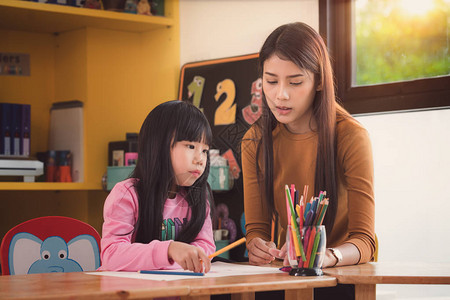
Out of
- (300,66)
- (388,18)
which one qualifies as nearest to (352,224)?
(300,66)

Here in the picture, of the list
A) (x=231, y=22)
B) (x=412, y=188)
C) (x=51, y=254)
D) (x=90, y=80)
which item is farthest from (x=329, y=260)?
(x=90, y=80)

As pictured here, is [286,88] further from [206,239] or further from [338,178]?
[206,239]

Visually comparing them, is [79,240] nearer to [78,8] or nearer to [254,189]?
[254,189]

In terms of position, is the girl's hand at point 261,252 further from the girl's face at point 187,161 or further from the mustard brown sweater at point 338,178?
the girl's face at point 187,161

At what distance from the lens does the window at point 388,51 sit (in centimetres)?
238

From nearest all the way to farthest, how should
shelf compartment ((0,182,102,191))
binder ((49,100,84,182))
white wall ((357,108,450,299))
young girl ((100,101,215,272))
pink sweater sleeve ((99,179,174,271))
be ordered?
pink sweater sleeve ((99,179,174,271))
young girl ((100,101,215,272))
white wall ((357,108,450,299))
shelf compartment ((0,182,102,191))
binder ((49,100,84,182))

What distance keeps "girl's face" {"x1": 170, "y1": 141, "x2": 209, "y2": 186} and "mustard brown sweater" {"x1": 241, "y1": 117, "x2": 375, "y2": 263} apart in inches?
8.1

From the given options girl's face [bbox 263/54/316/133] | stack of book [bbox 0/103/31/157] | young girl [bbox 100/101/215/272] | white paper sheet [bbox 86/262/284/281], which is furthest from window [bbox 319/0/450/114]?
stack of book [bbox 0/103/31/157]

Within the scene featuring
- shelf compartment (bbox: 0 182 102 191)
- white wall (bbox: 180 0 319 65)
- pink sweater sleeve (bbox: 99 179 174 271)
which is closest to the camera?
pink sweater sleeve (bbox: 99 179 174 271)

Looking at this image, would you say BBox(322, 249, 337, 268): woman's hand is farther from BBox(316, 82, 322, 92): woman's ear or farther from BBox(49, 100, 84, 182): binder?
BBox(49, 100, 84, 182): binder

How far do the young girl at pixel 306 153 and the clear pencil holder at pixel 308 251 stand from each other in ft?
0.52

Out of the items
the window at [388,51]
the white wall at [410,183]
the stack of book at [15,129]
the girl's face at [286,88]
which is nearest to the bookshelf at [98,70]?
the stack of book at [15,129]

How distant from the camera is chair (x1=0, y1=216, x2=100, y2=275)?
1.58 meters

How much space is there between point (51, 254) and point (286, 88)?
779 millimetres
